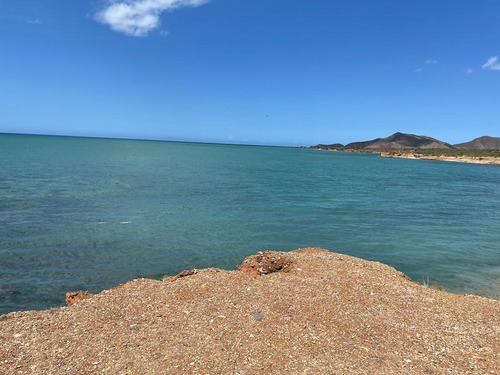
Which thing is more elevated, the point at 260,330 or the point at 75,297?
the point at 260,330

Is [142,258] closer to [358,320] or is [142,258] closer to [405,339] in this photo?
[358,320]

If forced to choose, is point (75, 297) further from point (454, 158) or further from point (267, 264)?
point (454, 158)

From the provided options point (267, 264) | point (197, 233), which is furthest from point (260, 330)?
point (197, 233)

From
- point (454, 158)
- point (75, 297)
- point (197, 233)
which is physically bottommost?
point (197, 233)

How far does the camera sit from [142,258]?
15484 mm

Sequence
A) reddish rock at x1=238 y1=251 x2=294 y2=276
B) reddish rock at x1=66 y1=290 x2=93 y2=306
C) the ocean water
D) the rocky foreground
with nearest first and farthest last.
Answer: the rocky foreground → reddish rock at x1=66 y1=290 x2=93 y2=306 → reddish rock at x1=238 y1=251 x2=294 y2=276 → the ocean water

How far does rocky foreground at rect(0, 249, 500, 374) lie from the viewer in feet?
22.1

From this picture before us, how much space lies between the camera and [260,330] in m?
7.94

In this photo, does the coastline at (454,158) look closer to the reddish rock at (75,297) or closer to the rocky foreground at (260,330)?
the rocky foreground at (260,330)

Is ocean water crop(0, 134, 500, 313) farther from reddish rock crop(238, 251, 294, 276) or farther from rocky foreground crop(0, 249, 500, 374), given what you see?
rocky foreground crop(0, 249, 500, 374)

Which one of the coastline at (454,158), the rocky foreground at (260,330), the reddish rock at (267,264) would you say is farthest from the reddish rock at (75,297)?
the coastline at (454,158)

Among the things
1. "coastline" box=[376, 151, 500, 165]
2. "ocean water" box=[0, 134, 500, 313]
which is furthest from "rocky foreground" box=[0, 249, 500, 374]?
"coastline" box=[376, 151, 500, 165]

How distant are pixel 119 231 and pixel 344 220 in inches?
643

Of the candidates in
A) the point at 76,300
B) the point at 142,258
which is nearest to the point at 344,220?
the point at 142,258
